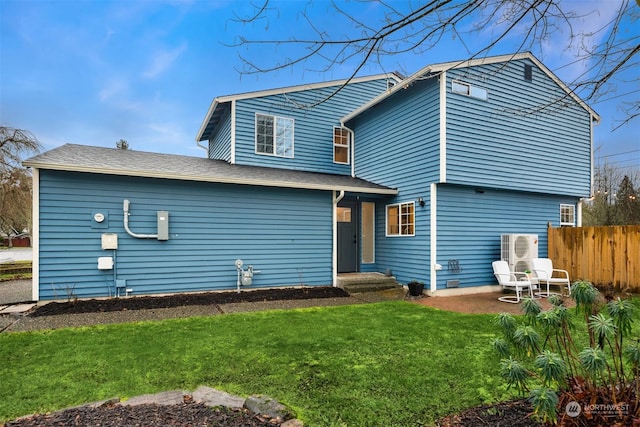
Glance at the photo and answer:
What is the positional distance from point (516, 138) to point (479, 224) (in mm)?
2480

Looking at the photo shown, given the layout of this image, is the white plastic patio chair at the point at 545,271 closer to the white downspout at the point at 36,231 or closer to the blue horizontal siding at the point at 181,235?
the blue horizontal siding at the point at 181,235

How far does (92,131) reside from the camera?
790 inches

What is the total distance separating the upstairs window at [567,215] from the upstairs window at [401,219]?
5055 millimetres

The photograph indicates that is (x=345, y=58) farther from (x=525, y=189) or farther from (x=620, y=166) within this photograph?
(x=620, y=166)

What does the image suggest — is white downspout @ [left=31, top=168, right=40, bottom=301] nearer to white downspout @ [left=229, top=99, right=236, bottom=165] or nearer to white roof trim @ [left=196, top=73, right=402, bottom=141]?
white downspout @ [left=229, top=99, right=236, bottom=165]

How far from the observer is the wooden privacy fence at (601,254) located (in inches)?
299

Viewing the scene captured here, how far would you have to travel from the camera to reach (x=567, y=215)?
10.1 m

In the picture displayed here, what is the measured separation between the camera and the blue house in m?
6.57

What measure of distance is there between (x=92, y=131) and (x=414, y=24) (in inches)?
903

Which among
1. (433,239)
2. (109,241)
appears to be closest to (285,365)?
(109,241)

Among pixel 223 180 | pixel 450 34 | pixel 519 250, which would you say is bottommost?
pixel 519 250

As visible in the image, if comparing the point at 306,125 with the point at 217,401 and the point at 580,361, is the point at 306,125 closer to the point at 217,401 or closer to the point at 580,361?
the point at 217,401

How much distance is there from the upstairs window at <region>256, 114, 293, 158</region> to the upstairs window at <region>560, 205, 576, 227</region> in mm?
8349

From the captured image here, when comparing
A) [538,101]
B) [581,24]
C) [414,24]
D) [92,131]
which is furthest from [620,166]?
[92,131]
